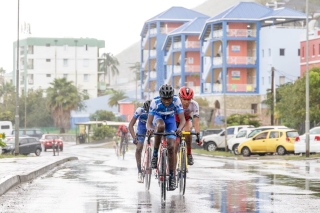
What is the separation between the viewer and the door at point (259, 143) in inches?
1848

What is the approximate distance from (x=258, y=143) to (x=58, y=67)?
424 feet

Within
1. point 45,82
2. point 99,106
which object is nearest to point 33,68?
point 45,82

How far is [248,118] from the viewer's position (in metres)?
72.4

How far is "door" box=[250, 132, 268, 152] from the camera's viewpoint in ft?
154

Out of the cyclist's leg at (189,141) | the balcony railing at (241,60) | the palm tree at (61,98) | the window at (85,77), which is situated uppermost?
the window at (85,77)

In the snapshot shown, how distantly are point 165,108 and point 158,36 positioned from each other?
111 m

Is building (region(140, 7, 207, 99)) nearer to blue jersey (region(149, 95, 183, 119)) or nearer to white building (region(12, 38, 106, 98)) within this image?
white building (region(12, 38, 106, 98))

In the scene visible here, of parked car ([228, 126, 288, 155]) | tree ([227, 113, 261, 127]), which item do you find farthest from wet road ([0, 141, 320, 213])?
tree ([227, 113, 261, 127])

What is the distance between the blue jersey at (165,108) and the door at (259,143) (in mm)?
32271

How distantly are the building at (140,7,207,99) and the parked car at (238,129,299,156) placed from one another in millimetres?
75885

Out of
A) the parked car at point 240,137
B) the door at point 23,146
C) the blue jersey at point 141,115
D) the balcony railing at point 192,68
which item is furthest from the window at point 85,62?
the blue jersey at point 141,115

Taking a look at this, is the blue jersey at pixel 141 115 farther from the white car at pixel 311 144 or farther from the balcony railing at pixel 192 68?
the balcony railing at pixel 192 68

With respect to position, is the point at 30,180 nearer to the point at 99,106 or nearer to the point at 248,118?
the point at 248,118

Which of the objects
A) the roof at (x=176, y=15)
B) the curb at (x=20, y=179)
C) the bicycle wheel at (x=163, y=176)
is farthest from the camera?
the roof at (x=176, y=15)
